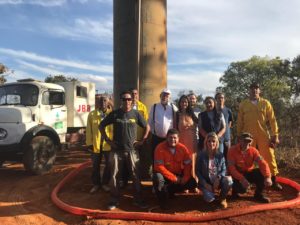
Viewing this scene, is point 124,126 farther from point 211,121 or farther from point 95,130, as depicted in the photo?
point 211,121

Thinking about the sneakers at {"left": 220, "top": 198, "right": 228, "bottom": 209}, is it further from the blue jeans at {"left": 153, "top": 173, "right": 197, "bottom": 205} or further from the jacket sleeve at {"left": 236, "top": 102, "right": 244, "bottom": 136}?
the jacket sleeve at {"left": 236, "top": 102, "right": 244, "bottom": 136}

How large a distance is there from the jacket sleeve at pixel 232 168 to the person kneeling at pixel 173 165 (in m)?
0.63

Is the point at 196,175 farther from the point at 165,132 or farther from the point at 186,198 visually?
the point at 165,132

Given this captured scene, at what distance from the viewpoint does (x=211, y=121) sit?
6.65 m

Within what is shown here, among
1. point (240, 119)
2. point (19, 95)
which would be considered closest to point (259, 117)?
point (240, 119)

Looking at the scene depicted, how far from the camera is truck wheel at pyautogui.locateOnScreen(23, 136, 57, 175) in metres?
9.14

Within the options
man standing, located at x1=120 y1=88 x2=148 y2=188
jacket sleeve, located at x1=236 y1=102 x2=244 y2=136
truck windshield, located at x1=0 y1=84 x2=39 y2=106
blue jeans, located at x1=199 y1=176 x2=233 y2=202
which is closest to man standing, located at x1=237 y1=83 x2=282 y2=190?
jacket sleeve, located at x1=236 y1=102 x2=244 y2=136

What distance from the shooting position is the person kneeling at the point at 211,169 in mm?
6031

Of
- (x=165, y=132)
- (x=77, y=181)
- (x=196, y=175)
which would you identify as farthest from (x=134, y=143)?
(x=77, y=181)

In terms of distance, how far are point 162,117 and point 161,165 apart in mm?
874

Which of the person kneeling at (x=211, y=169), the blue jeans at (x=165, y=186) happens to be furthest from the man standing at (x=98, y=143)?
the person kneeling at (x=211, y=169)

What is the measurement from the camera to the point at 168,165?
20.8ft

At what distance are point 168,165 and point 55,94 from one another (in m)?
5.15

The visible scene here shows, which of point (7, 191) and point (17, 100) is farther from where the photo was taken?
point (17, 100)
